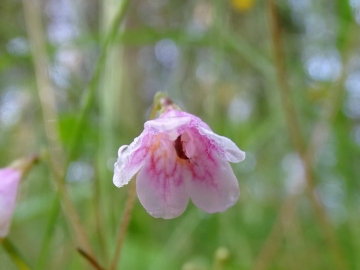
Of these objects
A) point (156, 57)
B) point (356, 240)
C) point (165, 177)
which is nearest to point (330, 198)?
point (356, 240)

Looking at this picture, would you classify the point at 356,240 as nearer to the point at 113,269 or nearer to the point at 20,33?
the point at 113,269

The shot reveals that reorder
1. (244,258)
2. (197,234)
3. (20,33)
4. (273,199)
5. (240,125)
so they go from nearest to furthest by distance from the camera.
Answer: (244,258) → (20,33) → (197,234) → (240,125) → (273,199)

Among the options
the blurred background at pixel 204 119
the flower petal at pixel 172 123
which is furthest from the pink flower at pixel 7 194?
the flower petal at pixel 172 123

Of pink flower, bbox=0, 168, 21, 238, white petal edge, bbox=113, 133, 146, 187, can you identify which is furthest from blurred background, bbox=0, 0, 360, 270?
white petal edge, bbox=113, 133, 146, 187

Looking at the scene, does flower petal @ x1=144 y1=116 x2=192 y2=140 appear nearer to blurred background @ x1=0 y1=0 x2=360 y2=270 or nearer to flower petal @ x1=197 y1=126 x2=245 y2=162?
flower petal @ x1=197 y1=126 x2=245 y2=162

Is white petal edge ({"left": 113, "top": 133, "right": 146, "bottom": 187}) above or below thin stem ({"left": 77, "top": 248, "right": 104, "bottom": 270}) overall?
above

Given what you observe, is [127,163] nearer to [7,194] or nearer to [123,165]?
[123,165]

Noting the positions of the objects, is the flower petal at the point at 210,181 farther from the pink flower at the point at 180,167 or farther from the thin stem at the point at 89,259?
the thin stem at the point at 89,259
